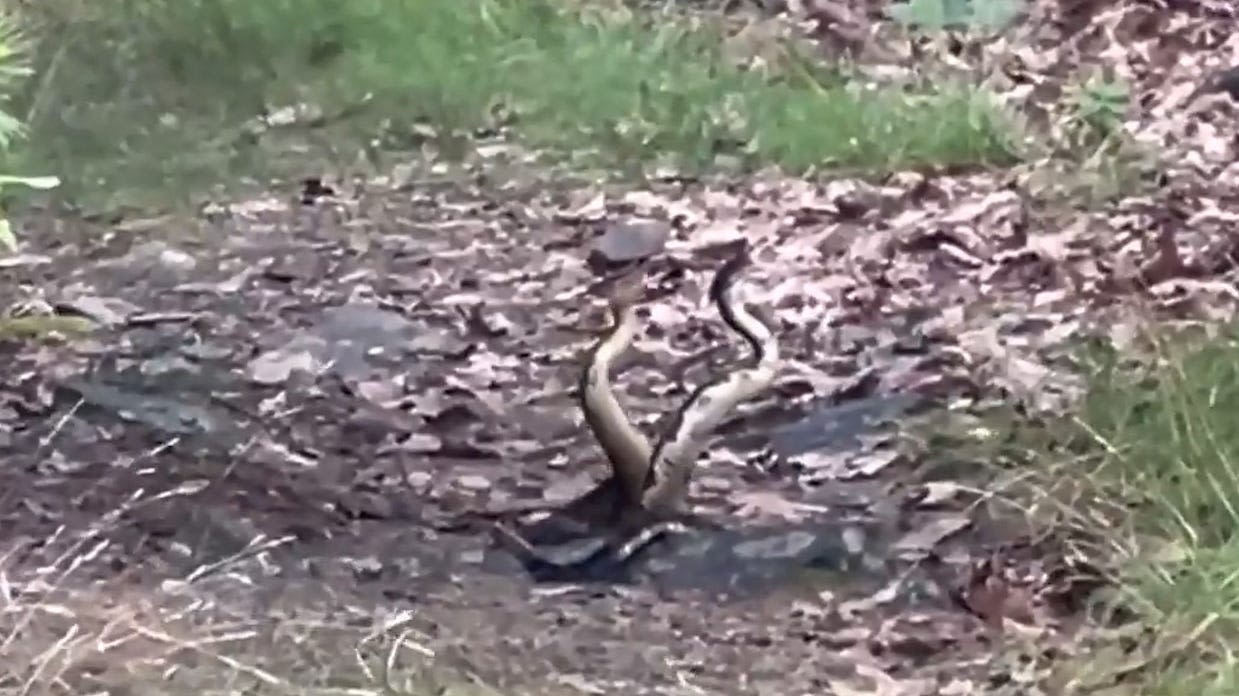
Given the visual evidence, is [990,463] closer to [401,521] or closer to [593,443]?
[593,443]

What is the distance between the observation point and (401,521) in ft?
3.32

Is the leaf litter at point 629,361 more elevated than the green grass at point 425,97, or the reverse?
the green grass at point 425,97

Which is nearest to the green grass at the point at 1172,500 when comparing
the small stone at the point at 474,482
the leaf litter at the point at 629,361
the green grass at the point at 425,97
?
the leaf litter at the point at 629,361

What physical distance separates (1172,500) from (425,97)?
513mm

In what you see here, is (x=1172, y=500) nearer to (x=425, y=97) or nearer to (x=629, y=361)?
(x=629, y=361)

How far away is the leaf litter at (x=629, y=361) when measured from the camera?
3.17ft

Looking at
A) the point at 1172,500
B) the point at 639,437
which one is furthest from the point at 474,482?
the point at 1172,500

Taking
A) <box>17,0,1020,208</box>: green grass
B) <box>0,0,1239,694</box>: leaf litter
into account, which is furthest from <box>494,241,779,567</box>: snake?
<box>17,0,1020,208</box>: green grass

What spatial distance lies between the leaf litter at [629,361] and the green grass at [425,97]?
0.03 m

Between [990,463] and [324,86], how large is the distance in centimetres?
47

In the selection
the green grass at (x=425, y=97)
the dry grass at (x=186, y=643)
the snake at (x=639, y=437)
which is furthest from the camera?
the green grass at (x=425, y=97)

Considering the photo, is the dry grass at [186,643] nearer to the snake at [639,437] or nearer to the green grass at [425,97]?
the snake at [639,437]

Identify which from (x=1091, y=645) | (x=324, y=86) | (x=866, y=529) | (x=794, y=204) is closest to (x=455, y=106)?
(x=324, y=86)

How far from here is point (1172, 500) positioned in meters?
1.00
